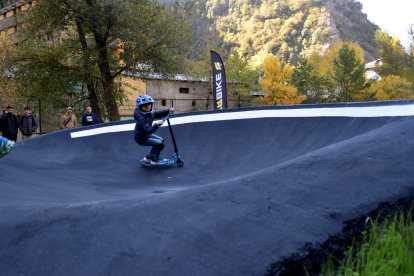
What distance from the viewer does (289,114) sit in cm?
808

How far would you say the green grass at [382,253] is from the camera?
201 centimetres

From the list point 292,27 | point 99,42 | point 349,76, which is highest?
point 292,27

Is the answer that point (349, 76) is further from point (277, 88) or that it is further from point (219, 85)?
point (219, 85)

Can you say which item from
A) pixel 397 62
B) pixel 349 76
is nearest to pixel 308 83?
pixel 349 76

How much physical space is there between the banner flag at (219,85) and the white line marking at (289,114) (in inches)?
307

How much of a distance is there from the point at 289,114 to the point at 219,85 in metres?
9.72

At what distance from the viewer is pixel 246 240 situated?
2309mm

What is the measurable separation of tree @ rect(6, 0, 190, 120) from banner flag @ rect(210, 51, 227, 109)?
11.6 feet

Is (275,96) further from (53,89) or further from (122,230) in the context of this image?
(122,230)

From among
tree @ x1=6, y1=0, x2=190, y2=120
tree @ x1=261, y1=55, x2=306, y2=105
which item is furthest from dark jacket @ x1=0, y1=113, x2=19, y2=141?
tree @ x1=261, y1=55, x2=306, y2=105

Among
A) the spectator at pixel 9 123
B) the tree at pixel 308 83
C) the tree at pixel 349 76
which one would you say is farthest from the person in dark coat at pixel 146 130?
the tree at pixel 308 83

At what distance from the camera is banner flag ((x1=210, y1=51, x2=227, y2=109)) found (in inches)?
675

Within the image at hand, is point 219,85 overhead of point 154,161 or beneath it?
overhead

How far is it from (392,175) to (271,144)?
4.36 meters
